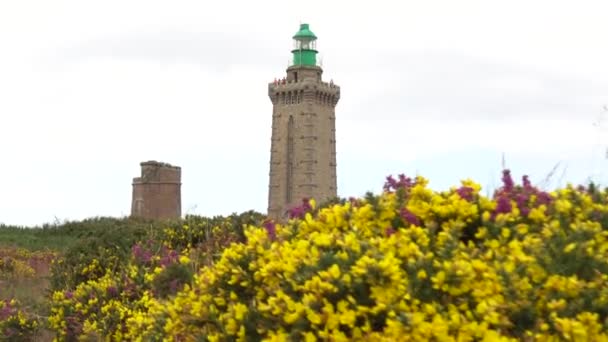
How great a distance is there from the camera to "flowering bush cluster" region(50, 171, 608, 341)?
3240 mm

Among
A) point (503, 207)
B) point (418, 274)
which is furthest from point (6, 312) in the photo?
point (418, 274)

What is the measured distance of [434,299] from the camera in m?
3.35

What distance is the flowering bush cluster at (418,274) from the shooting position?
3.24m

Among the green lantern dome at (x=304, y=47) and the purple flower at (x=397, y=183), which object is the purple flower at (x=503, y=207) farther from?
the green lantern dome at (x=304, y=47)

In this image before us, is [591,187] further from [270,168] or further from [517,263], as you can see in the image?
[270,168]

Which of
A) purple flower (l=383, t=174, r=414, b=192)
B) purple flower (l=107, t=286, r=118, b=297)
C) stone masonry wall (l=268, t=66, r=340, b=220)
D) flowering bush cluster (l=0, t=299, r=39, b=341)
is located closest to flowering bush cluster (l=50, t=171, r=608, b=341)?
purple flower (l=383, t=174, r=414, b=192)

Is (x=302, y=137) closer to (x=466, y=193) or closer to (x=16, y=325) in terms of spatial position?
(x=16, y=325)

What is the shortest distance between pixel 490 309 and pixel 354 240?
80 centimetres

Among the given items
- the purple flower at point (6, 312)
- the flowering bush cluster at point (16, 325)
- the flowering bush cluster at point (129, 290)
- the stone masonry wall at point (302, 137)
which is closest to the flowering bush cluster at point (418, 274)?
the flowering bush cluster at point (129, 290)

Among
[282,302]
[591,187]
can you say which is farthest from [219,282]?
[591,187]

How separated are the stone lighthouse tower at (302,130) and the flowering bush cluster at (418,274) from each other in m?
51.3

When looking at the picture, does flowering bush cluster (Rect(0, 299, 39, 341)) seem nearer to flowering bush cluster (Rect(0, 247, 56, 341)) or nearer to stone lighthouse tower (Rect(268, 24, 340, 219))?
flowering bush cluster (Rect(0, 247, 56, 341))

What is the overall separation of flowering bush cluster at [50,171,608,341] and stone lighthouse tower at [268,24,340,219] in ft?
168

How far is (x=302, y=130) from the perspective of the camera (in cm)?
5738
